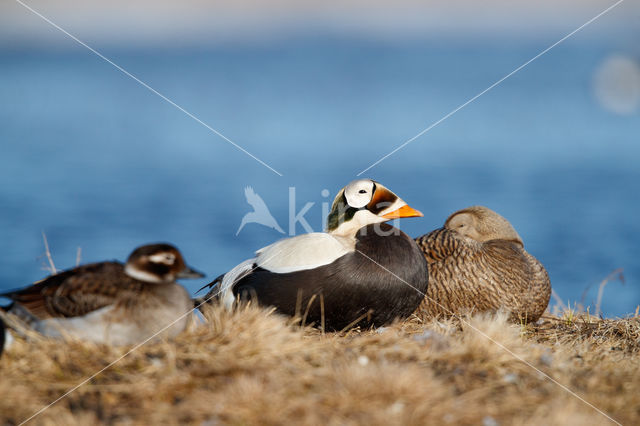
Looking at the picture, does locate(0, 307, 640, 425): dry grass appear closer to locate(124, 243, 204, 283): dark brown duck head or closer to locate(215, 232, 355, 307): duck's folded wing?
locate(124, 243, 204, 283): dark brown duck head

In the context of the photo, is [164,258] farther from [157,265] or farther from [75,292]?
[75,292]

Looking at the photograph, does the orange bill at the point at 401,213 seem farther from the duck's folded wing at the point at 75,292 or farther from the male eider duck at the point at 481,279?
the duck's folded wing at the point at 75,292

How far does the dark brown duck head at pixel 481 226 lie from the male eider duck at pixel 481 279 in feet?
0.64

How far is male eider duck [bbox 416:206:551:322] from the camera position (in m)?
5.68

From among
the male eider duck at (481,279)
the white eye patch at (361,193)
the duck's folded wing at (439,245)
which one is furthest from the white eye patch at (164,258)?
the duck's folded wing at (439,245)

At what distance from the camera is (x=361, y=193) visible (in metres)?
5.10

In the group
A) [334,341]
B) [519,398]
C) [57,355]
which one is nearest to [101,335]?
[57,355]

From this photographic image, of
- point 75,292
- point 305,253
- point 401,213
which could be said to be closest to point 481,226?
point 401,213

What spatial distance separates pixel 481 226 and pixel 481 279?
715 millimetres

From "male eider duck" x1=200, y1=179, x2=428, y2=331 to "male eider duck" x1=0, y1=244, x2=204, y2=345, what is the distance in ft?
3.41

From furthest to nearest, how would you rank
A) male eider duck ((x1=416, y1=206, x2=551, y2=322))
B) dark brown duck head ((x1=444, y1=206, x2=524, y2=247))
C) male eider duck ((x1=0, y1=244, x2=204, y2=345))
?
dark brown duck head ((x1=444, y1=206, x2=524, y2=247)) < male eider duck ((x1=416, y1=206, x2=551, y2=322)) < male eider duck ((x1=0, y1=244, x2=204, y2=345))

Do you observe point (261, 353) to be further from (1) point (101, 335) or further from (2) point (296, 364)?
(1) point (101, 335)

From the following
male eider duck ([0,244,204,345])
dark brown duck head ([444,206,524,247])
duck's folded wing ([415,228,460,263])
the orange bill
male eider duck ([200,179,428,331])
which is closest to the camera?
male eider duck ([0,244,204,345])

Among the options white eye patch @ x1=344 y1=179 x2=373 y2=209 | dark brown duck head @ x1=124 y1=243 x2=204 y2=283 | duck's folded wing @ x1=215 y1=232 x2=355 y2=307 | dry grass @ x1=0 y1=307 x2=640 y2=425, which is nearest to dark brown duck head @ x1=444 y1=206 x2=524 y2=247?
white eye patch @ x1=344 y1=179 x2=373 y2=209
